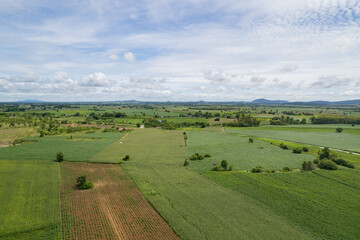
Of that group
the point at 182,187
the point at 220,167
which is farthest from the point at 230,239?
the point at 220,167

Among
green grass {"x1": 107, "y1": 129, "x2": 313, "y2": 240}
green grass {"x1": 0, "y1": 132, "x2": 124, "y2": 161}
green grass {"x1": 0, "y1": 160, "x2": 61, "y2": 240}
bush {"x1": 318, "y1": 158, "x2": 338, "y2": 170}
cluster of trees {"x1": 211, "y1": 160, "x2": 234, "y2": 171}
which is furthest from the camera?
green grass {"x1": 0, "y1": 132, "x2": 124, "y2": 161}

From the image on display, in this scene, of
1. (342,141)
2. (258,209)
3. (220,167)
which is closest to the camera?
(258,209)

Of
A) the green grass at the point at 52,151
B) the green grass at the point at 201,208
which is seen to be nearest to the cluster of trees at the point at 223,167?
the green grass at the point at 201,208

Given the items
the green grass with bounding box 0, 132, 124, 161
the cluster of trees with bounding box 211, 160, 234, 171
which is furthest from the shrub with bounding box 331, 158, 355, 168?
the green grass with bounding box 0, 132, 124, 161

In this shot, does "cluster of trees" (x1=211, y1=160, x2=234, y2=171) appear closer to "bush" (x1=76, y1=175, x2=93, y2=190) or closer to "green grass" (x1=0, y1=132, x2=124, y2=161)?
"bush" (x1=76, y1=175, x2=93, y2=190)

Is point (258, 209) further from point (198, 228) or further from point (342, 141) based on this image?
point (342, 141)

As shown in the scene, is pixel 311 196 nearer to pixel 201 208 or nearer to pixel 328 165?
pixel 328 165

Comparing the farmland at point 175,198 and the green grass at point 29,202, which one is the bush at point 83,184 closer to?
the farmland at point 175,198
